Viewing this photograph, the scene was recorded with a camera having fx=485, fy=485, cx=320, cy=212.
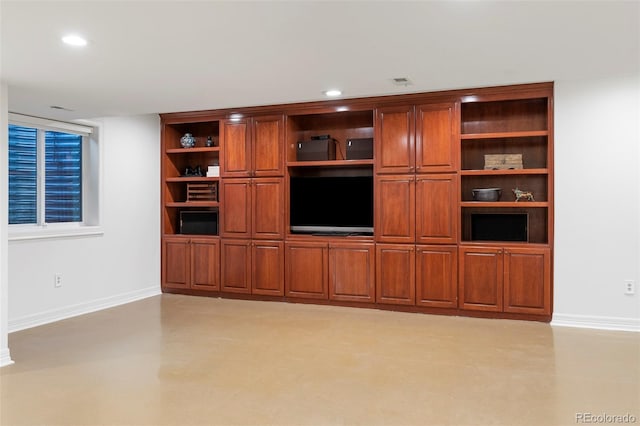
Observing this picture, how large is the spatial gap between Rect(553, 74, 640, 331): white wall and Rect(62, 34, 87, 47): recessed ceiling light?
4.15m

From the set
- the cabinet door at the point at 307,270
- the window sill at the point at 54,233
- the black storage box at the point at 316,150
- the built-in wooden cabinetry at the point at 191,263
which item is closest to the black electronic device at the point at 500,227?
the cabinet door at the point at 307,270

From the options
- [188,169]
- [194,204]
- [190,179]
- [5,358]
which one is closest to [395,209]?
[194,204]

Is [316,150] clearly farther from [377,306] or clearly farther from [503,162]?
[503,162]

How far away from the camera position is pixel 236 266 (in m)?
5.98

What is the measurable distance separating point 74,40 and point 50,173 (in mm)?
3040

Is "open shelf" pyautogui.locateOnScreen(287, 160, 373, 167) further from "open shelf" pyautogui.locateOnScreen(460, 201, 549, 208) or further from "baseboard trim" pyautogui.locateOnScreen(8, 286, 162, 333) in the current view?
"baseboard trim" pyautogui.locateOnScreen(8, 286, 162, 333)

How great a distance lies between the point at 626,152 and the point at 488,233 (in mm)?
1481

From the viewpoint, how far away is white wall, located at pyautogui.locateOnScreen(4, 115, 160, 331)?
479cm

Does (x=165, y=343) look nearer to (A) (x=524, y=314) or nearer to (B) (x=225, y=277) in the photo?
(B) (x=225, y=277)

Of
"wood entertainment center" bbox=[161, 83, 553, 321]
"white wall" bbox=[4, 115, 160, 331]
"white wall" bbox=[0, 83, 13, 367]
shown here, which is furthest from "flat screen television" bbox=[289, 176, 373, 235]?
"white wall" bbox=[0, 83, 13, 367]

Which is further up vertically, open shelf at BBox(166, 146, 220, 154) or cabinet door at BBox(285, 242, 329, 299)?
open shelf at BBox(166, 146, 220, 154)

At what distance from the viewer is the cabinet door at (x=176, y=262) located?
20.5 ft

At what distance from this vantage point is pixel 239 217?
5.96 meters

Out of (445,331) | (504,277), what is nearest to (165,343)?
(445,331)
